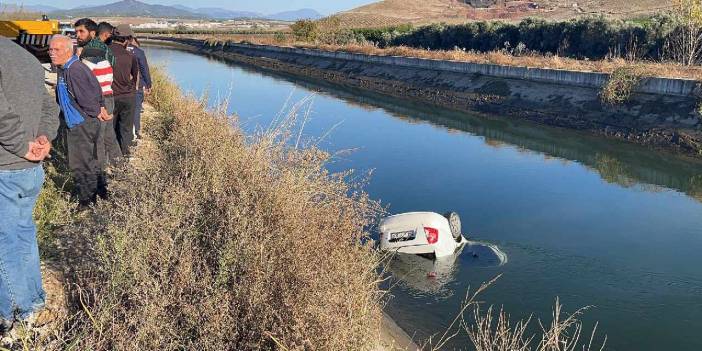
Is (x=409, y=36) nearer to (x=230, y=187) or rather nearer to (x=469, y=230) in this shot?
(x=469, y=230)

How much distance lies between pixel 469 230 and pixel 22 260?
794 cm

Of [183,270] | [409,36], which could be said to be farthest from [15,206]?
[409,36]

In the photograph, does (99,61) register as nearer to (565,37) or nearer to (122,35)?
(122,35)

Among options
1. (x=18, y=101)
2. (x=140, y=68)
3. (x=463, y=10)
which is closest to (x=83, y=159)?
(x=18, y=101)

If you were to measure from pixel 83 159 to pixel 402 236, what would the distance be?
4645 millimetres

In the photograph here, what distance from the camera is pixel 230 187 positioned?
567cm

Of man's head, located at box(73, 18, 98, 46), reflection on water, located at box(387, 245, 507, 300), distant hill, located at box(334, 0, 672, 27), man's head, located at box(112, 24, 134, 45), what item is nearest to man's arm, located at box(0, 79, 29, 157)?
man's head, located at box(73, 18, 98, 46)

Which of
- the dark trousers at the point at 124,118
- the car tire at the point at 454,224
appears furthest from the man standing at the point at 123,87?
the car tire at the point at 454,224

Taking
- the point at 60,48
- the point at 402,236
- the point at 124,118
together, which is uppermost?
the point at 60,48

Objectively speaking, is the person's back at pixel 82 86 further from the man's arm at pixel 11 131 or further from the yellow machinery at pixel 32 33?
the yellow machinery at pixel 32 33

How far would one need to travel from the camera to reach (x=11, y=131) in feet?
11.6

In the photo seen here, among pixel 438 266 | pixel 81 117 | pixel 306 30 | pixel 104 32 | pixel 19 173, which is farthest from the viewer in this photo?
pixel 306 30

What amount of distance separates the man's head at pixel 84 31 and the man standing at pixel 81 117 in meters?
1.22

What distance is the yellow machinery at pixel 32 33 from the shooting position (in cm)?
1650
